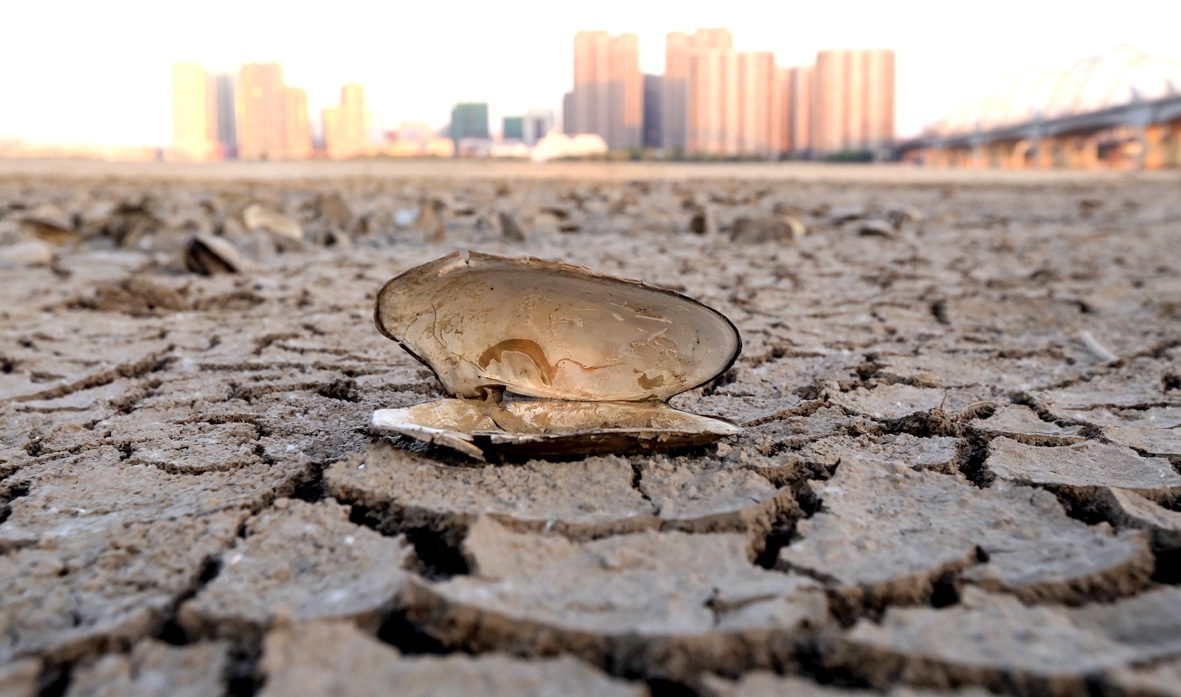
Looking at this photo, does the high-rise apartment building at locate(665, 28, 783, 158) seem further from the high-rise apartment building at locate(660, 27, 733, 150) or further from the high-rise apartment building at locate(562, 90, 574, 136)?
the high-rise apartment building at locate(562, 90, 574, 136)

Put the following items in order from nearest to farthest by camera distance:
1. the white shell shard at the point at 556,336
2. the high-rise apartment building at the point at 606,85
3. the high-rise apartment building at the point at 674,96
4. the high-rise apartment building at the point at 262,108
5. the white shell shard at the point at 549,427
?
1. the white shell shard at the point at 549,427
2. the white shell shard at the point at 556,336
3. the high-rise apartment building at the point at 262,108
4. the high-rise apartment building at the point at 606,85
5. the high-rise apartment building at the point at 674,96

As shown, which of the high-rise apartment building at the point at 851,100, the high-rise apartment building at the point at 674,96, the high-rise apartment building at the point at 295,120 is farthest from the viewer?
the high-rise apartment building at the point at 851,100

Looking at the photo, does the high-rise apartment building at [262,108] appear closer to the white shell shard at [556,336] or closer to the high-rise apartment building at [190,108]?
the high-rise apartment building at [190,108]

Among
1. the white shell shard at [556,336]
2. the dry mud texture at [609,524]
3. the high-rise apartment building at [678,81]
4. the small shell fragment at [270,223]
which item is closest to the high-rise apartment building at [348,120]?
the high-rise apartment building at [678,81]

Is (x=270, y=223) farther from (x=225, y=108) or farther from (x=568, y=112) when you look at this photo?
(x=225, y=108)

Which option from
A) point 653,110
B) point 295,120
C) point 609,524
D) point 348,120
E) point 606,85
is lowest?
point 609,524

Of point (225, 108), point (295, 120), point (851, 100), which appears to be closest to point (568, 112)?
point (295, 120)

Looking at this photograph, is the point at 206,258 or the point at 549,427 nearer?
the point at 549,427
